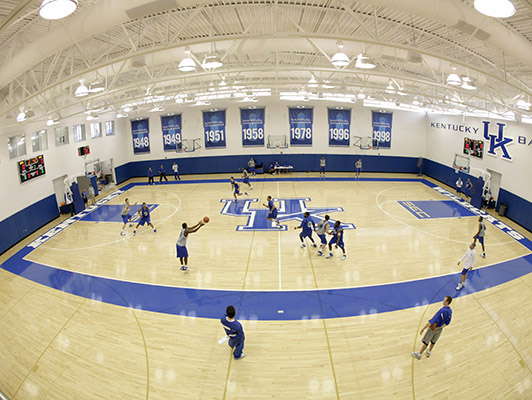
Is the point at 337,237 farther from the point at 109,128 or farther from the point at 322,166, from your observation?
the point at 109,128

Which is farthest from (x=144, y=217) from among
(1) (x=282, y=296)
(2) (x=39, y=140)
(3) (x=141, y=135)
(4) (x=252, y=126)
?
(4) (x=252, y=126)

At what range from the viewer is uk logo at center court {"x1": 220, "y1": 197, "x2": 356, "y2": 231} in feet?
48.9

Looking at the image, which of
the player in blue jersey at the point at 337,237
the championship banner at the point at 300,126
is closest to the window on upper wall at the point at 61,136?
the championship banner at the point at 300,126

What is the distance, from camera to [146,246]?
13156 millimetres

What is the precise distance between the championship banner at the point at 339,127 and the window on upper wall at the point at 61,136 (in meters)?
18.0

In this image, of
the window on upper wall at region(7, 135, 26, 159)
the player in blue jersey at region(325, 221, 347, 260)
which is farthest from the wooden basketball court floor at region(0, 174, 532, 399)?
the window on upper wall at region(7, 135, 26, 159)

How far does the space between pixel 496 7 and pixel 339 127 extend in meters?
22.2

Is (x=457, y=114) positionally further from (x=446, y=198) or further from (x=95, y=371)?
(x=95, y=371)

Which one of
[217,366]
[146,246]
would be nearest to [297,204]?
[146,246]

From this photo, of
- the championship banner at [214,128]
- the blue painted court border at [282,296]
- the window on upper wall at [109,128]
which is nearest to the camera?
the blue painted court border at [282,296]

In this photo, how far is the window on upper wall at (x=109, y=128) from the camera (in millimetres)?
23000

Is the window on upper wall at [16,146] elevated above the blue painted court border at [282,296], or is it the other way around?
the window on upper wall at [16,146]

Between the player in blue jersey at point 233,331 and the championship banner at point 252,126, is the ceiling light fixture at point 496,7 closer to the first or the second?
the player in blue jersey at point 233,331

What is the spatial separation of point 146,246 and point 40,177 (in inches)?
316
